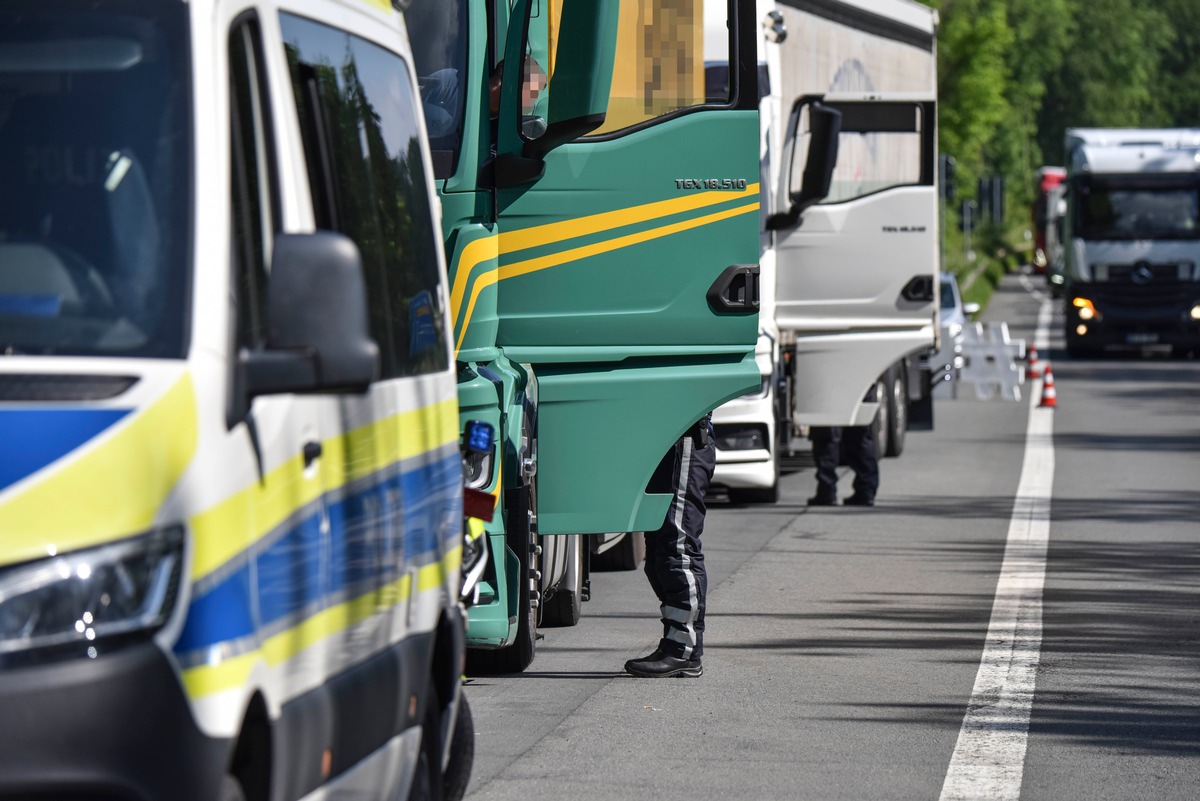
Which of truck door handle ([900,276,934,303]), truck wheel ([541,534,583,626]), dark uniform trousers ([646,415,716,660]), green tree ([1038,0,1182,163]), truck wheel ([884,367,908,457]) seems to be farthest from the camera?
green tree ([1038,0,1182,163])

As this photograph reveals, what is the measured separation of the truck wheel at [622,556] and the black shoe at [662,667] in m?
3.46

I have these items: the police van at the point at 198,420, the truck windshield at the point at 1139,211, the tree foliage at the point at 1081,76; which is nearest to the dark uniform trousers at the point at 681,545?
the police van at the point at 198,420

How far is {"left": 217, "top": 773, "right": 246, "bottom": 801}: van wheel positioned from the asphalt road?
2763mm

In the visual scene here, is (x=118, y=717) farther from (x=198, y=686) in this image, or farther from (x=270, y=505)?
(x=270, y=505)

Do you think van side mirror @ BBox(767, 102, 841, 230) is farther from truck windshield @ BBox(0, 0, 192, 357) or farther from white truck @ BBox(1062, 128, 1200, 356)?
white truck @ BBox(1062, 128, 1200, 356)

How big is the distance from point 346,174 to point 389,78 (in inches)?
24.8

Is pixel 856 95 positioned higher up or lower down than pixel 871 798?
higher up

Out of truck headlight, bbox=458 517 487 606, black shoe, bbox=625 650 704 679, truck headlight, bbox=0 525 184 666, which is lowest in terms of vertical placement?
black shoe, bbox=625 650 704 679

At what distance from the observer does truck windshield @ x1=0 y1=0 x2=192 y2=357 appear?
3.78 metres

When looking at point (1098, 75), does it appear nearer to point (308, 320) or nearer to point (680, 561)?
point (680, 561)

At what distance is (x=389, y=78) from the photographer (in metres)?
5.34

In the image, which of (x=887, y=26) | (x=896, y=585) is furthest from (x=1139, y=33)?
(x=896, y=585)

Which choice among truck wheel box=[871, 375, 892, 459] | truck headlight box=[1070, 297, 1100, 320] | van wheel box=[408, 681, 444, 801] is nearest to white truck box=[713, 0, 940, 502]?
truck wheel box=[871, 375, 892, 459]

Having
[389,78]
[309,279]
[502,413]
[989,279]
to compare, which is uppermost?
[389,78]
